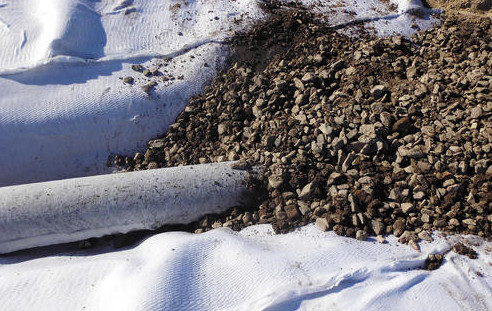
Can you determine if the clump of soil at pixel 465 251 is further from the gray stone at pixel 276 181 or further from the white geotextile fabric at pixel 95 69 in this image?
the white geotextile fabric at pixel 95 69

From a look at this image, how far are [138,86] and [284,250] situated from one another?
4.71 feet

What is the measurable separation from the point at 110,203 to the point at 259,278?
2.88 feet

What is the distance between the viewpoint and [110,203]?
5.97 feet

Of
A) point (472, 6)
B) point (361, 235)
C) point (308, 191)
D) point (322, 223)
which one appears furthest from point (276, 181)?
point (472, 6)

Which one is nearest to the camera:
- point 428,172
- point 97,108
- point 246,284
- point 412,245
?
point 246,284

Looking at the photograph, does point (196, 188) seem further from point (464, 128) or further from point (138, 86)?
point (464, 128)

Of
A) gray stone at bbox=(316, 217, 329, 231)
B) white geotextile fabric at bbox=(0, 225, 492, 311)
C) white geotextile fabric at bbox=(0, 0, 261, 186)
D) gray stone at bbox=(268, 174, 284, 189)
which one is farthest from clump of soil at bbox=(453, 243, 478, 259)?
white geotextile fabric at bbox=(0, 0, 261, 186)

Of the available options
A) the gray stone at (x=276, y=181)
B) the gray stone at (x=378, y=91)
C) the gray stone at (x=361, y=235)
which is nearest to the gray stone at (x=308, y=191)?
the gray stone at (x=276, y=181)

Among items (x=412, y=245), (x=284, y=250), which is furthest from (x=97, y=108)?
(x=412, y=245)

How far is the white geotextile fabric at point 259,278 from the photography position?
1.36m

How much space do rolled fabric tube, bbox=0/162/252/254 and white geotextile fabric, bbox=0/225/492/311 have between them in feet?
0.65

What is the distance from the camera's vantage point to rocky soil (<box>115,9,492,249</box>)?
1.69 meters

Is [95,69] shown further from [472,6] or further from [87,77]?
[472,6]

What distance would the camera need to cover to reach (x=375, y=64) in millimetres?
2244
